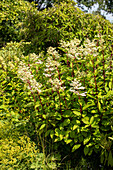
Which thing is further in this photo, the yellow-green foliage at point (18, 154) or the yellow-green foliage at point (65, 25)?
the yellow-green foliage at point (65, 25)

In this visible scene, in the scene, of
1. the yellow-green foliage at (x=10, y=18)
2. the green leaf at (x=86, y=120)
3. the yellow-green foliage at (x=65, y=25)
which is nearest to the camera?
the green leaf at (x=86, y=120)

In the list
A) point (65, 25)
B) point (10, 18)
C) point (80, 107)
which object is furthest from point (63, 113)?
point (10, 18)

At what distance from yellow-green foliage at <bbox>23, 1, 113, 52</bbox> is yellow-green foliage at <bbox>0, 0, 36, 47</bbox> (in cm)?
208

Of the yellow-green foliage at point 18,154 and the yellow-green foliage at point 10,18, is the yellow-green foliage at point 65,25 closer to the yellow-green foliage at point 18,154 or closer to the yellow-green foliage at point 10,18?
the yellow-green foliage at point 10,18

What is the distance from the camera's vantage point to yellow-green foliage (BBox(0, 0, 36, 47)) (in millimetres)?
6801

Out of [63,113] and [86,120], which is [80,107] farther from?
[63,113]

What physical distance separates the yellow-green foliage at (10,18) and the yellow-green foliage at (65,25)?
6.83 feet

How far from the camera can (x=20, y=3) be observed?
23.9 ft

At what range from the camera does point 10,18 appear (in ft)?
23.0

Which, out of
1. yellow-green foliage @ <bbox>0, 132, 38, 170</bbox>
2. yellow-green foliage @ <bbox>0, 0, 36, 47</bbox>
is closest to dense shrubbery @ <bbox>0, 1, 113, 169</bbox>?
yellow-green foliage @ <bbox>0, 132, 38, 170</bbox>

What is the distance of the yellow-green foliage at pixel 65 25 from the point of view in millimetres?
4852

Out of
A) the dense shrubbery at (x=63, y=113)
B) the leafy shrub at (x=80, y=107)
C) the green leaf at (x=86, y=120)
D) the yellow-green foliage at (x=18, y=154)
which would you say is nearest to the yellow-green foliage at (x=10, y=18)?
the dense shrubbery at (x=63, y=113)

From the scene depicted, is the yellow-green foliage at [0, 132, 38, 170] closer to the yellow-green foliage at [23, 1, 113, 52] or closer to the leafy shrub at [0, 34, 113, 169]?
the leafy shrub at [0, 34, 113, 169]

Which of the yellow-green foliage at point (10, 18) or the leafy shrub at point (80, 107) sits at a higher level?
the yellow-green foliage at point (10, 18)
